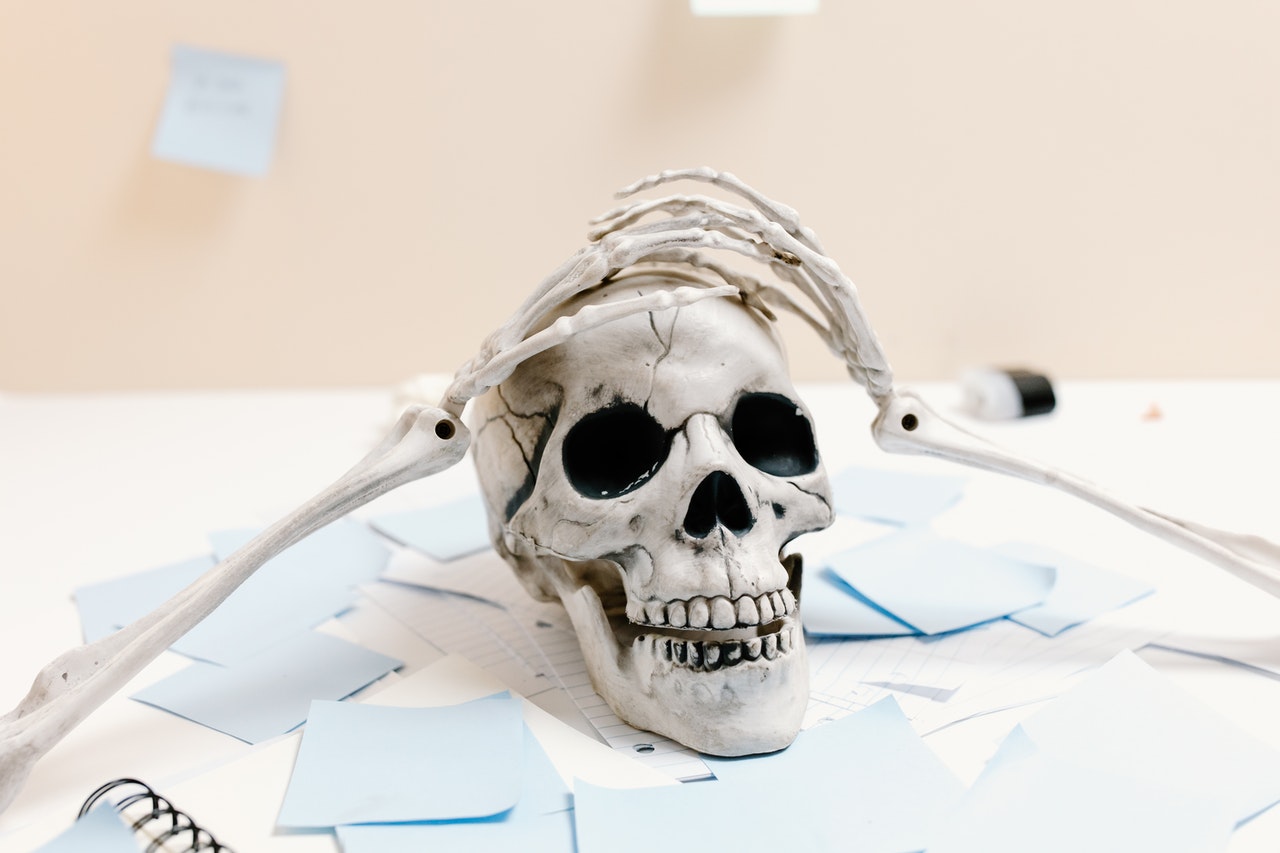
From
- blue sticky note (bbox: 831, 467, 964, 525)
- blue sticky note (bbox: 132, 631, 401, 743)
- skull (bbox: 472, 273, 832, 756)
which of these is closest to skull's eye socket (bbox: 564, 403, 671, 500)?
skull (bbox: 472, 273, 832, 756)

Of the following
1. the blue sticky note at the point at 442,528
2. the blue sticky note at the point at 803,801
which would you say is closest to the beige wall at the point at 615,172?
the blue sticky note at the point at 442,528

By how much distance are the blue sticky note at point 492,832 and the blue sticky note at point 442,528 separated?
2.12 ft

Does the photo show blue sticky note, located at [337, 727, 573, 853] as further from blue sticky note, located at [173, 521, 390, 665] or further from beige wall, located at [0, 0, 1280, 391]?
beige wall, located at [0, 0, 1280, 391]

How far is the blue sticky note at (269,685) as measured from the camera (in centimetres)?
109

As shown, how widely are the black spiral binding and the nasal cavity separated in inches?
18.9

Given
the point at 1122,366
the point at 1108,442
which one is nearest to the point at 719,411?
the point at 1108,442

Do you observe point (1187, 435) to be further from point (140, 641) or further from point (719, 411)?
point (140, 641)

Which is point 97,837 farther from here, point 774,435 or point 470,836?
point 774,435

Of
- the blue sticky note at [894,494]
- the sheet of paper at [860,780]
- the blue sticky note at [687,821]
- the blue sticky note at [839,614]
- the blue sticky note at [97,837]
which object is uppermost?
the blue sticky note at [894,494]

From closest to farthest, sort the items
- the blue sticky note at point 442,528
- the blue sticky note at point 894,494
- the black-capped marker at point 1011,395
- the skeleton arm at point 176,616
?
A: the skeleton arm at point 176,616
the blue sticky note at point 442,528
the blue sticky note at point 894,494
the black-capped marker at point 1011,395

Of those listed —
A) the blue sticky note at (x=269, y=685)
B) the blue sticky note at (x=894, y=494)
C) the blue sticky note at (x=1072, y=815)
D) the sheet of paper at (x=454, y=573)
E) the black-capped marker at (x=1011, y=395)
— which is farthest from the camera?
the black-capped marker at (x=1011, y=395)

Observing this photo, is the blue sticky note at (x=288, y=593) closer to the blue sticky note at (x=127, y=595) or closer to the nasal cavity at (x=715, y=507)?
the blue sticky note at (x=127, y=595)

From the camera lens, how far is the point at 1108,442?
6.46ft

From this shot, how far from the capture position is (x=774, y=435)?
3.70ft
